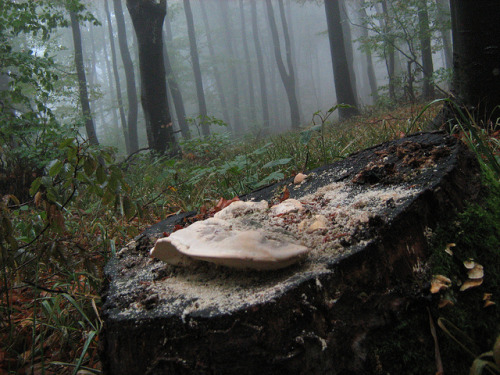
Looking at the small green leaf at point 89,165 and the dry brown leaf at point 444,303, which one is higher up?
the small green leaf at point 89,165

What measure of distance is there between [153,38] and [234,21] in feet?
111

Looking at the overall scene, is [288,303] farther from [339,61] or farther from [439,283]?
[339,61]

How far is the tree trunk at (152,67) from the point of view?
6.32m

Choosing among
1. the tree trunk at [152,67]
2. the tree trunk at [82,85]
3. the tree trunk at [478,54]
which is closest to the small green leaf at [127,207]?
the tree trunk at [478,54]

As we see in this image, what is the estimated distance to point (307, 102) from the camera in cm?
4369

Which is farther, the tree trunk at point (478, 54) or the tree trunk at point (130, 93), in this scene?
the tree trunk at point (130, 93)

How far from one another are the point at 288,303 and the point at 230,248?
210mm

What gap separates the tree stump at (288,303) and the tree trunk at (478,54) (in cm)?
210

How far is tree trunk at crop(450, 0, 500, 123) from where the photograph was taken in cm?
263

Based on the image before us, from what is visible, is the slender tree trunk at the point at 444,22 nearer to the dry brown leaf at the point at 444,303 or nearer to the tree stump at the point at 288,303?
the tree stump at the point at 288,303

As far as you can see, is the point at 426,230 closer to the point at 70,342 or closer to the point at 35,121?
the point at 70,342

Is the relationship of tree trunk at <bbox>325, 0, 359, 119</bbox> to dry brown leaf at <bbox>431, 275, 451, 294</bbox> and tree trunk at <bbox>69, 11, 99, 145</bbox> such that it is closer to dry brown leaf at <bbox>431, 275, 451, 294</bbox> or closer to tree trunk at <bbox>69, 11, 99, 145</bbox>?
tree trunk at <bbox>69, 11, 99, 145</bbox>

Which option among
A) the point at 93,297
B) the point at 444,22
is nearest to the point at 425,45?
the point at 444,22

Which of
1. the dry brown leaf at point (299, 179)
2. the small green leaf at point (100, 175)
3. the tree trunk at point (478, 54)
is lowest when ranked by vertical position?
the dry brown leaf at point (299, 179)
